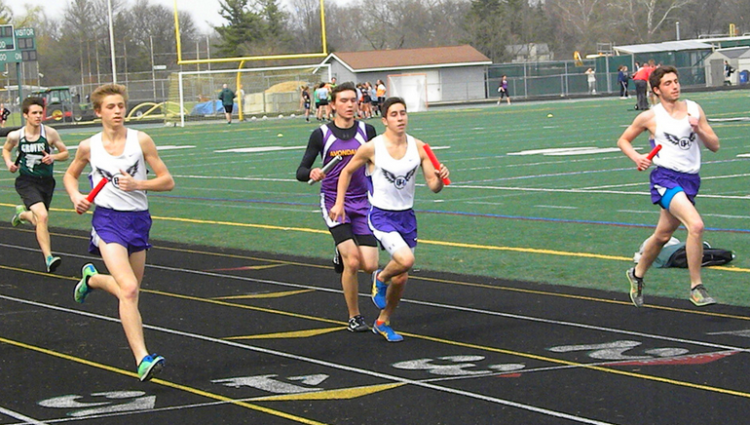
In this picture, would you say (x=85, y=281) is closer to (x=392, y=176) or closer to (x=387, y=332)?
(x=387, y=332)

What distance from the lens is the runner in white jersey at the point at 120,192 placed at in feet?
23.7

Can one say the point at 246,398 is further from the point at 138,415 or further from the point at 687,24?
the point at 687,24

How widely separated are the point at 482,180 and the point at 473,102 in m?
50.8

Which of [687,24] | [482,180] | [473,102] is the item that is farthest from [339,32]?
[482,180]

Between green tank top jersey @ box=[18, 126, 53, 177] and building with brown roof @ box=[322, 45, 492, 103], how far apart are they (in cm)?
6093

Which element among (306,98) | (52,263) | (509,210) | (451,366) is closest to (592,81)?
(306,98)

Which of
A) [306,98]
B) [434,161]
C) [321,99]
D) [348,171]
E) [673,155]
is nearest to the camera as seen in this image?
[434,161]

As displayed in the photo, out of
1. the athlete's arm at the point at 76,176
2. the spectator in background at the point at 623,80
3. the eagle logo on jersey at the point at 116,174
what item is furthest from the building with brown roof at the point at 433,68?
the eagle logo on jersey at the point at 116,174

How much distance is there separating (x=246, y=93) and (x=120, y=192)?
160 ft

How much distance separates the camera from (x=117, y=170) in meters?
7.34

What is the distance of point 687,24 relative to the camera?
4722 inches

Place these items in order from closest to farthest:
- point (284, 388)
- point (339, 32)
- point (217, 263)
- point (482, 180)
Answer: point (284, 388) < point (217, 263) < point (482, 180) < point (339, 32)

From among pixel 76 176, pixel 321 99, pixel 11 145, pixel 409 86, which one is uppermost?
pixel 409 86

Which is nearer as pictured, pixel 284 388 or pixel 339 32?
pixel 284 388
